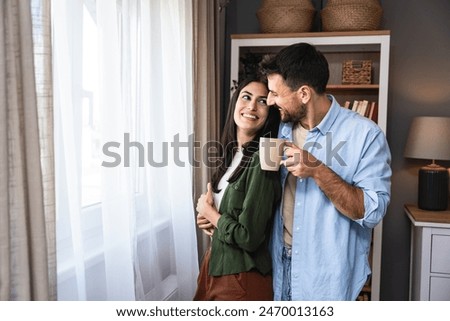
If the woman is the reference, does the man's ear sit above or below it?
above

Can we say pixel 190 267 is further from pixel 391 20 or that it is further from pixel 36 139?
pixel 391 20

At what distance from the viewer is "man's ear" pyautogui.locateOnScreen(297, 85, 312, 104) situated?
1506 millimetres

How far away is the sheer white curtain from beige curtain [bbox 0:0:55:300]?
0.30 m

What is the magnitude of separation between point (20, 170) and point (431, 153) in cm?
239

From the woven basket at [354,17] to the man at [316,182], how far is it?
153 cm

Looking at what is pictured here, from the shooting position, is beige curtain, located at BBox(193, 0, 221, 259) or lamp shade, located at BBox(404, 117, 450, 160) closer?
beige curtain, located at BBox(193, 0, 221, 259)

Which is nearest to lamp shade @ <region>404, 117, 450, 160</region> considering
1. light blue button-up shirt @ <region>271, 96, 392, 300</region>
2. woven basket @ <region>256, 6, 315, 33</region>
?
woven basket @ <region>256, 6, 315, 33</region>

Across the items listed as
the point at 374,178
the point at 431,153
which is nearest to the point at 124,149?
the point at 374,178

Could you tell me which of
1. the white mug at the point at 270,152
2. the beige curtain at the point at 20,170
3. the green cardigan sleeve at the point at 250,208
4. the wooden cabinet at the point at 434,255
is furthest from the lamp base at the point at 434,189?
the beige curtain at the point at 20,170

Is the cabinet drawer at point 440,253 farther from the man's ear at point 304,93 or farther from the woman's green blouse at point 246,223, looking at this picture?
the man's ear at point 304,93

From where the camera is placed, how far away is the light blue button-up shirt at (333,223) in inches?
57.9

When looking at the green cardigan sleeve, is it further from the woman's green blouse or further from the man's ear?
the man's ear

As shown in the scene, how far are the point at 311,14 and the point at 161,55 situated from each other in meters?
1.27
